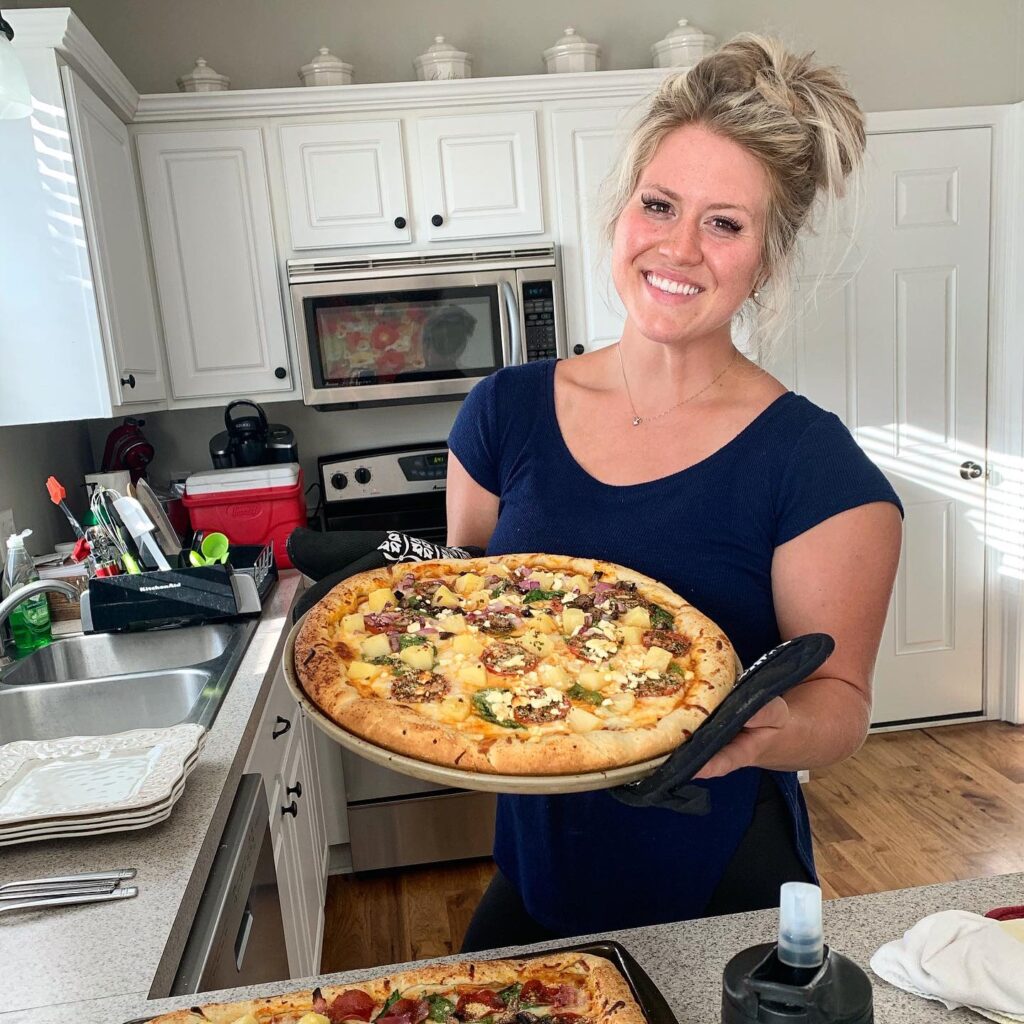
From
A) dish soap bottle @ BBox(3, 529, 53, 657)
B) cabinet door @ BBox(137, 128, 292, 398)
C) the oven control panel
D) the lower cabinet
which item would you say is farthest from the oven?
dish soap bottle @ BBox(3, 529, 53, 657)

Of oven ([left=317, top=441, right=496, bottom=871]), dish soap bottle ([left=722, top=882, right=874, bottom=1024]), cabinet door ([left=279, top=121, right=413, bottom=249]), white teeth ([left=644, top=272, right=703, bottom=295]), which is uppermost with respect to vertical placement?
cabinet door ([left=279, top=121, right=413, bottom=249])

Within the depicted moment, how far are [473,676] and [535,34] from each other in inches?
115

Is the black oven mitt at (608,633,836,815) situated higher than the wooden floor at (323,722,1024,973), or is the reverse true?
the black oven mitt at (608,633,836,815)

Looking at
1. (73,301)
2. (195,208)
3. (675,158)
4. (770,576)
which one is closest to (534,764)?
(770,576)

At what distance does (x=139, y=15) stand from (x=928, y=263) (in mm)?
3002

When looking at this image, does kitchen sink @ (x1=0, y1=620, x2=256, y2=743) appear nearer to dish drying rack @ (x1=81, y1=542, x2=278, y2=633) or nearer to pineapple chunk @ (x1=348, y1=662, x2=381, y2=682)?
A: dish drying rack @ (x1=81, y1=542, x2=278, y2=633)

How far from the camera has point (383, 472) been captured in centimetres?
315

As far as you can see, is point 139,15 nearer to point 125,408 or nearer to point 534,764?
point 125,408

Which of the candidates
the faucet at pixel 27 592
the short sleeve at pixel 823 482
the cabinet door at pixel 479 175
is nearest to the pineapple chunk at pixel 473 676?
the short sleeve at pixel 823 482

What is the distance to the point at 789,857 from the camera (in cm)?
123

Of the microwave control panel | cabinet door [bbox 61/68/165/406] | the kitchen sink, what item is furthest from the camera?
the microwave control panel

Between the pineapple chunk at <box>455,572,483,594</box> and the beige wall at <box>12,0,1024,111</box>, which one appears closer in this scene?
the pineapple chunk at <box>455,572,483,594</box>

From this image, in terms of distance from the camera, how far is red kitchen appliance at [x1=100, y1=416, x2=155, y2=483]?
9.98 feet

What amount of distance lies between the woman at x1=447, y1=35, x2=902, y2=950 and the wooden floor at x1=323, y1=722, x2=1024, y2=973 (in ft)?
4.94
